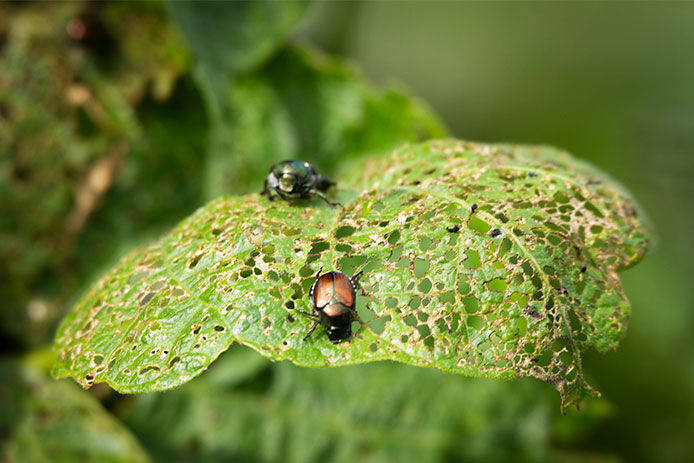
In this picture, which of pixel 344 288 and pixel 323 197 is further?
pixel 323 197

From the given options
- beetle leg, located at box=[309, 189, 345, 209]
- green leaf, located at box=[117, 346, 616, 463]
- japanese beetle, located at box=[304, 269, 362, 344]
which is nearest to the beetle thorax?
japanese beetle, located at box=[304, 269, 362, 344]

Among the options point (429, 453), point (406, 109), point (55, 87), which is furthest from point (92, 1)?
point (429, 453)

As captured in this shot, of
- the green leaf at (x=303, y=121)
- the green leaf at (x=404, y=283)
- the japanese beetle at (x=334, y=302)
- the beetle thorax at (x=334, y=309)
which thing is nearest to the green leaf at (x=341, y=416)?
the green leaf at (x=303, y=121)

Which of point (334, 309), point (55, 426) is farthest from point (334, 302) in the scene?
point (55, 426)

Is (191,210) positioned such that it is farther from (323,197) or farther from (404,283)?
(404,283)

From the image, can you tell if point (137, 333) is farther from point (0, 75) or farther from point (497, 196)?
point (0, 75)

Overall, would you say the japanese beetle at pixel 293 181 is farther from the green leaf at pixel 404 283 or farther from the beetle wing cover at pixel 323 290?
the beetle wing cover at pixel 323 290
